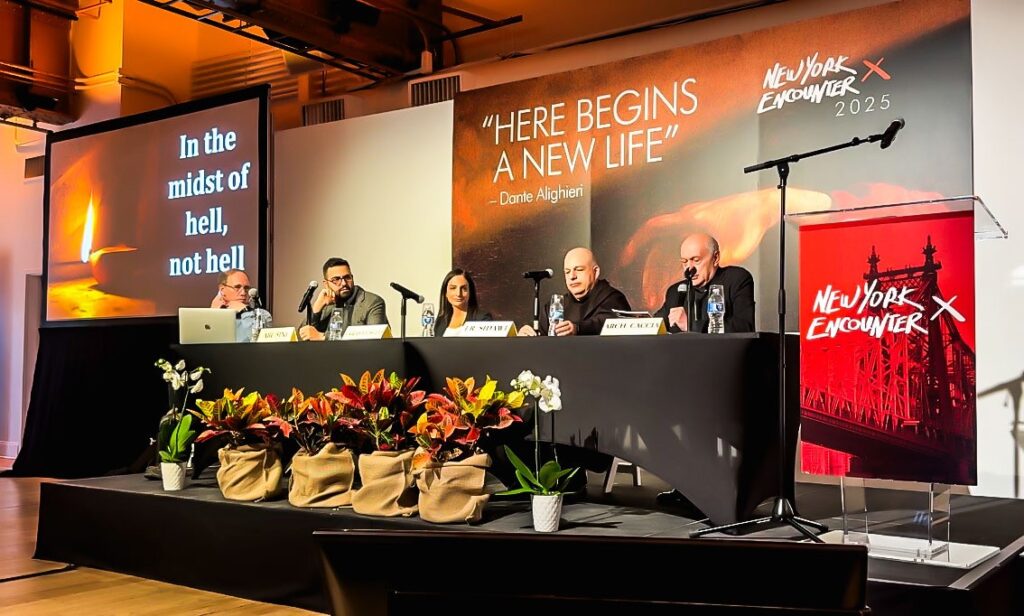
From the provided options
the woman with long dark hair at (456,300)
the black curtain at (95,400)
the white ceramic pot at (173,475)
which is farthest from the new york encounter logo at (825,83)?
the black curtain at (95,400)

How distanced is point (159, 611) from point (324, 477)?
24.1 inches

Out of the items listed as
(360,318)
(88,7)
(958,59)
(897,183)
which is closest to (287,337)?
(360,318)

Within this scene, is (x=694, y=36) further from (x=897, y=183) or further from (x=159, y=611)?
(x=159, y=611)

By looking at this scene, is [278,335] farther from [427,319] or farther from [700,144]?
[700,144]

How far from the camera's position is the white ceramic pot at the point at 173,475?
3.37 meters

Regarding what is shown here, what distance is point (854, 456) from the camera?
6.35 feet

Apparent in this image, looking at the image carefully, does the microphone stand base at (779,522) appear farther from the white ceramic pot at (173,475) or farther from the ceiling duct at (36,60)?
the ceiling duct at (36,60)

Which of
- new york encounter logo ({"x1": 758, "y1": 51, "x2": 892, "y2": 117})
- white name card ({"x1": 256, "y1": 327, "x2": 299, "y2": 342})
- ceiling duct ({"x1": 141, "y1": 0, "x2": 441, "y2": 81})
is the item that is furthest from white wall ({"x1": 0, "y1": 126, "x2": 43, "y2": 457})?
new york encounter logo ({"x1": 758, "y1": 51, "x2": 892, "y2": 117})

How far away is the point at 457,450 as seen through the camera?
276 cm

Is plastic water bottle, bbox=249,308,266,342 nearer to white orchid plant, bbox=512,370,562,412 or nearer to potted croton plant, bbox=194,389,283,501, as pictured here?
potted croton plant, bbox=194,389,283,501

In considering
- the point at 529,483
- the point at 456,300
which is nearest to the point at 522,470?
the point at 529,483

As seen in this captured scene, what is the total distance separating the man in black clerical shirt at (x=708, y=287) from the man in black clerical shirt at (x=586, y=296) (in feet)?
0.93

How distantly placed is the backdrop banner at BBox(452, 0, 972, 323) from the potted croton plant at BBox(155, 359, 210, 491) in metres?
2.20

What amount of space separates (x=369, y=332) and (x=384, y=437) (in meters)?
0.65
